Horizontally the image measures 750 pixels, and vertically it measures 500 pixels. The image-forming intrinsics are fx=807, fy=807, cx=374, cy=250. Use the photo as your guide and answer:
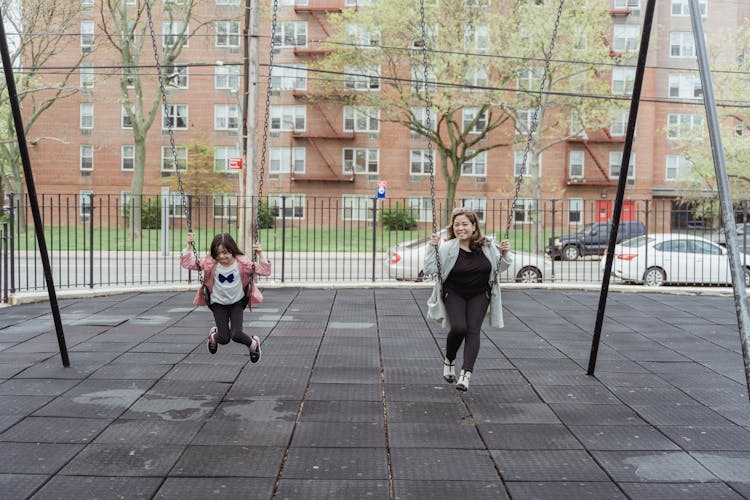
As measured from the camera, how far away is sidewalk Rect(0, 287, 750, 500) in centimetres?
452

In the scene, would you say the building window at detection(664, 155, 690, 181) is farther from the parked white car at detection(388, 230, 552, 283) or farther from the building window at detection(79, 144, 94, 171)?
the building window at detection(79, 144, 94, 171)

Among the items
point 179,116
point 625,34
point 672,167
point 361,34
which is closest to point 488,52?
point 361,34

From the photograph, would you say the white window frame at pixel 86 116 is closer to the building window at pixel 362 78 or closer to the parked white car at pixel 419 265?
the building window at pixel 362 78

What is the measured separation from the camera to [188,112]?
158ft

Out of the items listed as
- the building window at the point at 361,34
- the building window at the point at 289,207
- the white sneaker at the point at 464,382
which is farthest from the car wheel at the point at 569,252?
the building window at the point at 361,34

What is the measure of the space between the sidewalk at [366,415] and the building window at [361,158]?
38252 mm

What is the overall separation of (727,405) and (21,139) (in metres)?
6.44

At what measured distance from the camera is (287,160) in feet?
159

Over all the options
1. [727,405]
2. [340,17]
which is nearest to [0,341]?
[727,405]

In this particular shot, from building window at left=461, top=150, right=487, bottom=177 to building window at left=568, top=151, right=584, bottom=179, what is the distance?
5.23 metres

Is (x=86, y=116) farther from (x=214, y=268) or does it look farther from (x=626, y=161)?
(x=626, y=161)

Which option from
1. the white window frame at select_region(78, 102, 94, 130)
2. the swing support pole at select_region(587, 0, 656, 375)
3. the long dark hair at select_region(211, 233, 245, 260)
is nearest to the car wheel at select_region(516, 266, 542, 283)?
the swing support pole at select_region(587, 0, 656, 375)

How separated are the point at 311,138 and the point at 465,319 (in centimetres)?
4227

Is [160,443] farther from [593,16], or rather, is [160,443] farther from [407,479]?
[593,16]
